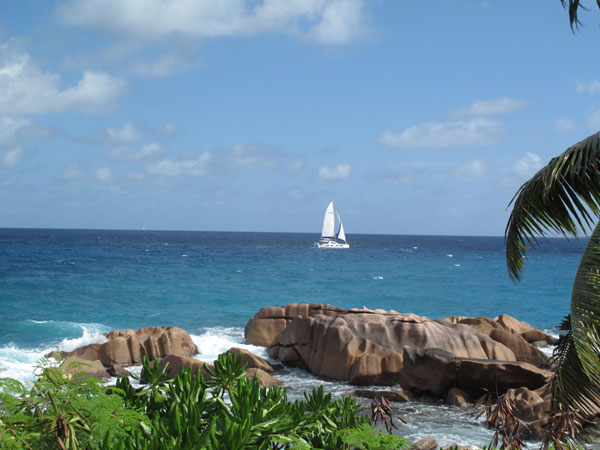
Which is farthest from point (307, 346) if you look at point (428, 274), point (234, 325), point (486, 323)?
point (428, 274)

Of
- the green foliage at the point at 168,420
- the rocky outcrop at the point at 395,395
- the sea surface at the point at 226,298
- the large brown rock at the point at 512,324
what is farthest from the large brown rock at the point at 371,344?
the green foliage at the point at 168,420

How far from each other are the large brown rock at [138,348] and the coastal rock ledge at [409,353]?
3.47m

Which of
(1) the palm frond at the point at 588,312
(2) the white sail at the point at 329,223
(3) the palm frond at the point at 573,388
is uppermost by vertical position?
(2) the white sail at the point at 329,223

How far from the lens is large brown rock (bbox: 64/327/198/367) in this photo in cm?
1877

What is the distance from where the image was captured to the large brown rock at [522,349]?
18.7 meters

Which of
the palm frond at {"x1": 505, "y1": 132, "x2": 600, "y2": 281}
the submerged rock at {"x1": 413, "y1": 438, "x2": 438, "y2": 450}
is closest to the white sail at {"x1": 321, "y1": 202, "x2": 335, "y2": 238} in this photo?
the submerged rock at {"x1": 413, "y1": 438, "x2": 438, "y2": 450}

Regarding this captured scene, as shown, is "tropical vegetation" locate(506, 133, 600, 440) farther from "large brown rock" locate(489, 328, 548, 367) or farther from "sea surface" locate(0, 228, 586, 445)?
"large brown rock" locate(489, 328, 548, 367)

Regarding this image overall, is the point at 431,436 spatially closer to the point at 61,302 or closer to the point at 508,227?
the point at 508,227

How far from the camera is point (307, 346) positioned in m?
18.7

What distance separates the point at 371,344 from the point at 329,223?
264 feet

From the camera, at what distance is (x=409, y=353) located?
50.7 feet

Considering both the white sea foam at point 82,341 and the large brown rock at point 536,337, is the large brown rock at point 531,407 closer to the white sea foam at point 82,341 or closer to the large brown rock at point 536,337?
the large brown rock at point 536,337

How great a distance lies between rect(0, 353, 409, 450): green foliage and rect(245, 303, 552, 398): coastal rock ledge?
467 inches

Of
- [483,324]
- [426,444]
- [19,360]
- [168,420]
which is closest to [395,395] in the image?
[426,444]
